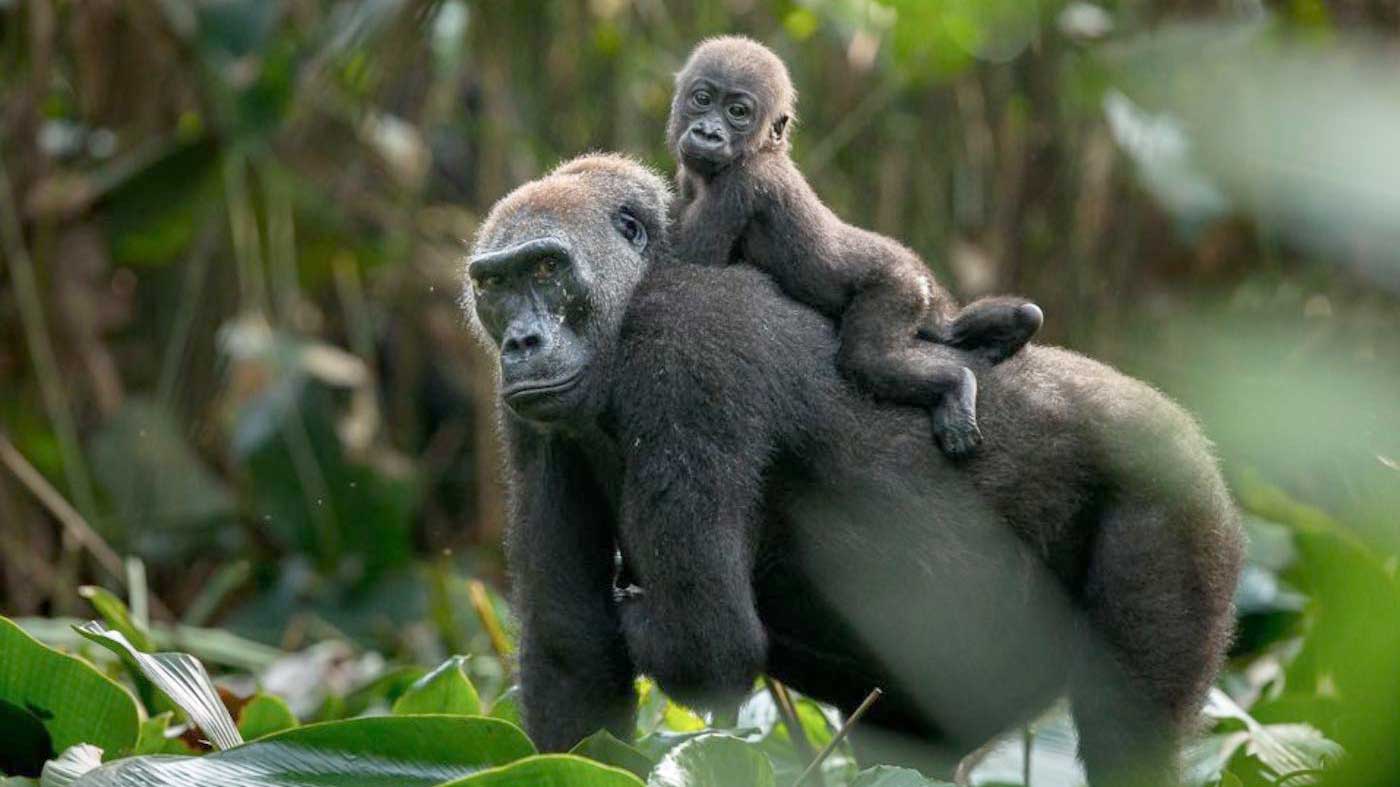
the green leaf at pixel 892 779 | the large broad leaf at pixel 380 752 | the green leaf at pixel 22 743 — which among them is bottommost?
the green leaf at pixel 22 743

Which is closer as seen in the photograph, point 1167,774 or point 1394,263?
point 1167,774

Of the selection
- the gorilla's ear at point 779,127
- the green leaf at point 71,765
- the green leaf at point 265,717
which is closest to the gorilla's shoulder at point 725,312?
the gorilla's ear at point 779,127

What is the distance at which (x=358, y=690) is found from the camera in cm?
594

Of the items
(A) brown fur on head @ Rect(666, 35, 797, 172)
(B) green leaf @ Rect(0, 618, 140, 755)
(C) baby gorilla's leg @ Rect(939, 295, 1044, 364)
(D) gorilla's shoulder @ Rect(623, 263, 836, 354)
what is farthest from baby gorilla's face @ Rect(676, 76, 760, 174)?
(B) green leaf @ Rect(0, 618, 140, 755)

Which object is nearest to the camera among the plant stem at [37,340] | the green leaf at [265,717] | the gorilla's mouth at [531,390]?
the gorilla's mouth at [531,390]

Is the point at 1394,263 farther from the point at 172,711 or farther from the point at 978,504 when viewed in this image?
the point at 172,711

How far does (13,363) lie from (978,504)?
653cm

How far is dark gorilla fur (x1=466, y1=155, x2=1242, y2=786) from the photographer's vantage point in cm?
413

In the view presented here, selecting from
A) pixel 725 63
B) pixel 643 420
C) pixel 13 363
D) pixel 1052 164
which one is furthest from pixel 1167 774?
pixel 13 363

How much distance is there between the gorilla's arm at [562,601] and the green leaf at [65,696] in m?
0.97

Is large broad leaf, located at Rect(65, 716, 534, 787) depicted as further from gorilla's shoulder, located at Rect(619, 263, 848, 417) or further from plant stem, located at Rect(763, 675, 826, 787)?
plant stem, located at Rect(763, 675, 826, 787)

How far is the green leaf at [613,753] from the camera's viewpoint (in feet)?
12.8

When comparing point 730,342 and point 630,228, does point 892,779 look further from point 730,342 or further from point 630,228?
point 630,228

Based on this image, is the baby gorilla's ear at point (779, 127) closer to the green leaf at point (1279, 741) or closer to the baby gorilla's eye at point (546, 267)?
the baby gorilla's eye at point (546, 267)
